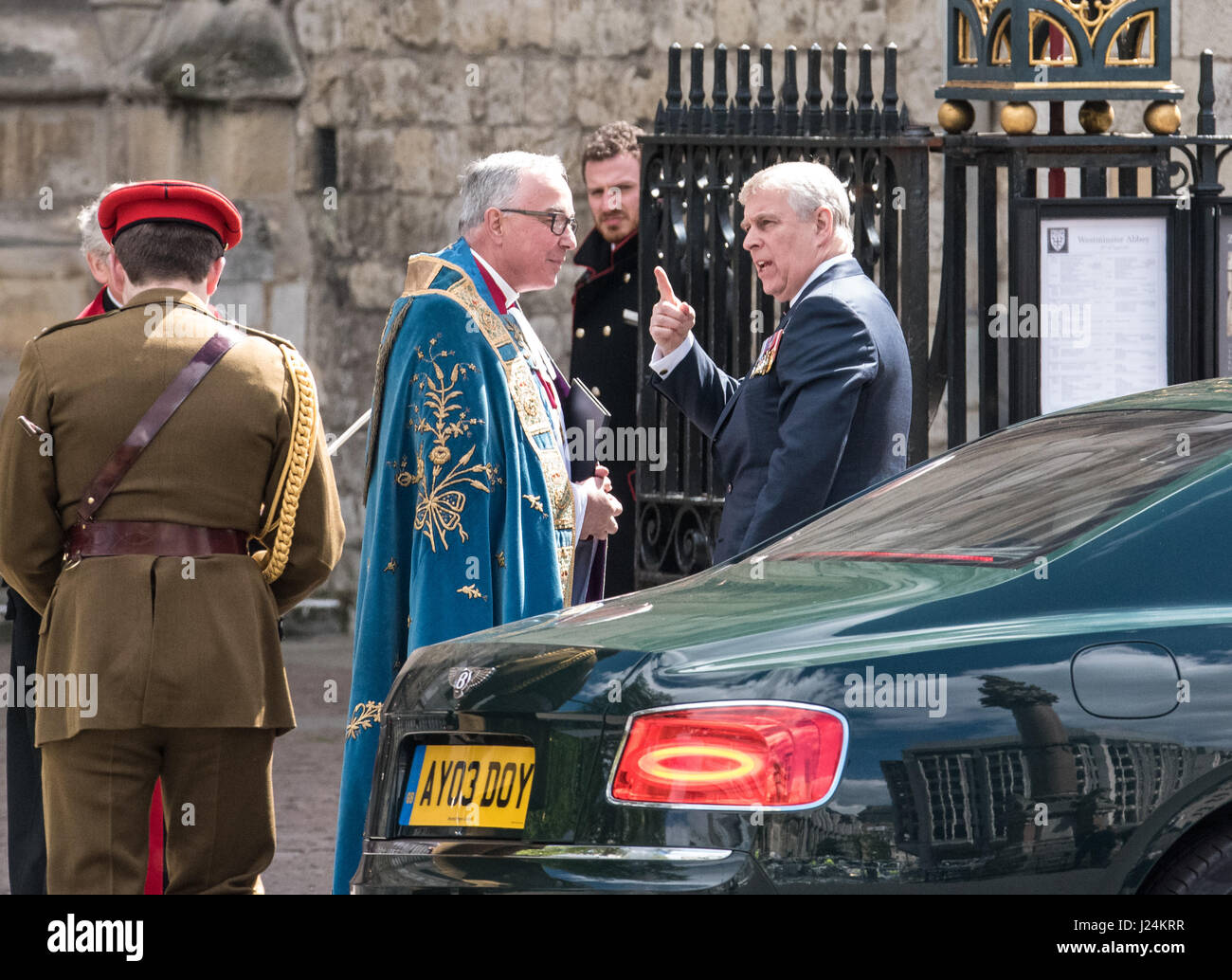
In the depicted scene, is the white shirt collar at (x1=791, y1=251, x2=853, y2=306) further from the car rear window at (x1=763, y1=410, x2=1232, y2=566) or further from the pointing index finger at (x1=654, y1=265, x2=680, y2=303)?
the car rear window at (x1=763, y1=410, x2=1232, y2=566)

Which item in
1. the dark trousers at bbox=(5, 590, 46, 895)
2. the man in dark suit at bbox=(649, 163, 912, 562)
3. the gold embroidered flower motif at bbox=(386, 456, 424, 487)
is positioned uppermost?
the man in dark suit at bbox=(649, 163, 912, 562)

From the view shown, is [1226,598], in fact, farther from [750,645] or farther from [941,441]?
[941,441]

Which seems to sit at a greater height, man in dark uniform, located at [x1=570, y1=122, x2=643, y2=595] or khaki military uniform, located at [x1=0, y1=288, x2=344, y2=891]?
man in dark uniform, located at [x1=570, y1=122, x2=643, y2=595]

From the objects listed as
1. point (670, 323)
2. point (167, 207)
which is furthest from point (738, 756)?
point (670, 323)

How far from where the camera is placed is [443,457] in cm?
527

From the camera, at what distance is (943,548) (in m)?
4.01

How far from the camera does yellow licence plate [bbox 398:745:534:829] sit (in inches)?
149

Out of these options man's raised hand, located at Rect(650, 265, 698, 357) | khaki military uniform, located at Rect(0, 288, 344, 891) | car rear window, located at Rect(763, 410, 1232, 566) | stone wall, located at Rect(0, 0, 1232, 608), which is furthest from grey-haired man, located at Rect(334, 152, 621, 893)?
stone wall, located at Rect(0, 0, 1232, 608)

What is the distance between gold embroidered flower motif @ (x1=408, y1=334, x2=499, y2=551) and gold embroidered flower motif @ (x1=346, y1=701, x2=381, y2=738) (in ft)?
1.42

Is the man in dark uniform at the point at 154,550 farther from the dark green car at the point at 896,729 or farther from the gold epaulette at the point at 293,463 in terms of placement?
the dark green car at the point at 896,729

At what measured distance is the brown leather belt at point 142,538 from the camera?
4.41 m

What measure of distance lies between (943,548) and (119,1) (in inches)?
323

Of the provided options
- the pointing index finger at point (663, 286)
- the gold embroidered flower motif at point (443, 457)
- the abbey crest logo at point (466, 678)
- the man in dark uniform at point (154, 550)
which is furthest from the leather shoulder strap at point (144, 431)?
the pointing index finger at point (663, 286)
